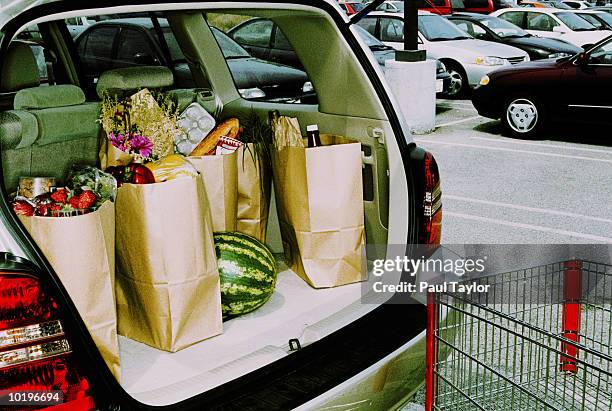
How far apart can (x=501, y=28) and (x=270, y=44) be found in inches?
233

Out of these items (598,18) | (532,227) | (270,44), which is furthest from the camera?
(598,18)

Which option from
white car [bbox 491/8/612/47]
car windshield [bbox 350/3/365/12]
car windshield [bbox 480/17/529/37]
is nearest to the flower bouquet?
car windshield [bbox 480/17/529/37]

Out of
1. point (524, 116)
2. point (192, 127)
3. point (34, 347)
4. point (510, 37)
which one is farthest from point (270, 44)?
point (34, 347)

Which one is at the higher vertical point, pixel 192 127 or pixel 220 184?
pixel 192 127

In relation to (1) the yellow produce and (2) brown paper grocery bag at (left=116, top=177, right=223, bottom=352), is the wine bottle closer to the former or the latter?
(1) the yellow produce

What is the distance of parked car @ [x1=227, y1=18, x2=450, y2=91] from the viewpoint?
12.9 meters

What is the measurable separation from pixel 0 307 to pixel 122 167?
3.75ft

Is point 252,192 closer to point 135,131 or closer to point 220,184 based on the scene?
point 220,184

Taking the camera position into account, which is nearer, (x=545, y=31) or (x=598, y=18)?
(x=545, y=31)

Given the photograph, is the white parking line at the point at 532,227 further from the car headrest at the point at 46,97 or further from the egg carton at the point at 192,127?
the car headrest at the point at 46,97

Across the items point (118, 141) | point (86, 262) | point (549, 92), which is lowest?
point (549, 92)

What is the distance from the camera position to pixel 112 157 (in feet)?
10.9

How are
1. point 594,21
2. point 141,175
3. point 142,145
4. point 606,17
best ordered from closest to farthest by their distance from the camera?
point 141,175 < point 142,145 < point 594,21 < point 606,17

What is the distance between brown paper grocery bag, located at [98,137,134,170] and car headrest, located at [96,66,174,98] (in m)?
0.32
